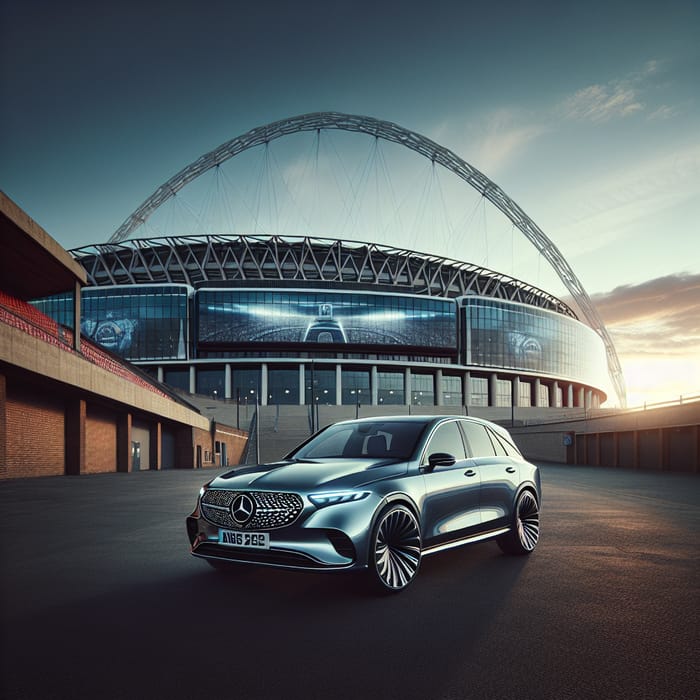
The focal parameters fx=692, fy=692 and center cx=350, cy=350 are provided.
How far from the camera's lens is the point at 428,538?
250 inches

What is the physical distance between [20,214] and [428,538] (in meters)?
19.7

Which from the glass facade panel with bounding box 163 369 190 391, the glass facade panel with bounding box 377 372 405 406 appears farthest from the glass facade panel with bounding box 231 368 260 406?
the glass facade panel with bounding box 377 372 405 406

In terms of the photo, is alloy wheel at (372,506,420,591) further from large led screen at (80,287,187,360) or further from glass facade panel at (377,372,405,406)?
glass facade panel at (377,372,405,406)

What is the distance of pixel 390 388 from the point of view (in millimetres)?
91500

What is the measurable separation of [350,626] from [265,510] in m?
1.24

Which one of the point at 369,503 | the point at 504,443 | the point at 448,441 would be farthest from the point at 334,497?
the point at 504,443

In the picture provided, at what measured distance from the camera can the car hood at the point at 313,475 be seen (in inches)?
226

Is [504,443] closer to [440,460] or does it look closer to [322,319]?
[440,460]

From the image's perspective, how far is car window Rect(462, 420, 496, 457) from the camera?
7.53 metres

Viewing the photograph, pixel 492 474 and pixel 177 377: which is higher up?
pixel 177 377

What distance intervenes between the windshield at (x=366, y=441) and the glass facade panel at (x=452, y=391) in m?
86.2

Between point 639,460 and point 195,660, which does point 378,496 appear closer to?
point 195,660

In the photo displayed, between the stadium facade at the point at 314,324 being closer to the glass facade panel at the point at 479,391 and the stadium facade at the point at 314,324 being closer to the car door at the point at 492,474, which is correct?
the glass facade panel at the point at 479,391

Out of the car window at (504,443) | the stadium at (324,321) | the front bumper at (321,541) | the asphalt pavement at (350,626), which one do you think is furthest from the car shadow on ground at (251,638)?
the stadium at (324,321)
